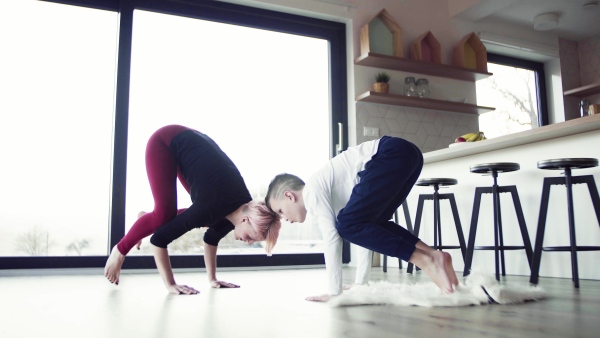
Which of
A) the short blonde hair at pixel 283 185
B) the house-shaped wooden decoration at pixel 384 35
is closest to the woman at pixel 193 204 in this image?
the short blonde hair at pixel 283 185

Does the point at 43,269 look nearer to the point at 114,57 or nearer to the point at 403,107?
the point at 114,57

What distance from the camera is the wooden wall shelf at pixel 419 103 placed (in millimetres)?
4453

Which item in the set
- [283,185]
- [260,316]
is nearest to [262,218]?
[283,185]

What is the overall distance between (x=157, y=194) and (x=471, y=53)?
392cm

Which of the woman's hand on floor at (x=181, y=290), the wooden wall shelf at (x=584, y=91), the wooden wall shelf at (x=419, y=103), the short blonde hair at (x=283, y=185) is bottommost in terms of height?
the woman's hand on floor at (x=181, y=290)

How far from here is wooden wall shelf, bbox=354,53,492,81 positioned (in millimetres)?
4511

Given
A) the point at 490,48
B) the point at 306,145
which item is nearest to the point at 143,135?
the point at 306,145

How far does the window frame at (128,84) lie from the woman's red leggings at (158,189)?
1376mm

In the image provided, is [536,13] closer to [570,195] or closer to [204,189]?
[570,195]

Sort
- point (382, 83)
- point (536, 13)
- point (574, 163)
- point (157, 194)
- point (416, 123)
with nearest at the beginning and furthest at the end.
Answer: point (157, 194) → point (574, 163) → point (382, 83) → point (416, 123) → point (536, 13)

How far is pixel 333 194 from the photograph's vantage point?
2.07 meters

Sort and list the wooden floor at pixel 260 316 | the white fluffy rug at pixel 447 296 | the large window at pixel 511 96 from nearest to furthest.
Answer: the wooden floor at pixel 260 316 → the white fluffy rug at pixel 447 296 → the large window at pixel 511 96

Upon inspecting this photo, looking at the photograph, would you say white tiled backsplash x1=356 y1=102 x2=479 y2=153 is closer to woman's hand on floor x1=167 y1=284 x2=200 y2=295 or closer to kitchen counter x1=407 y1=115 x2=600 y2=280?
kitchen counter x1=407 y1=115 x2=600 y2=280

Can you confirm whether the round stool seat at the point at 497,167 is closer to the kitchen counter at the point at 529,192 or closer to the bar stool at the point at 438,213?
the kitchen counter at the point at 529,192
